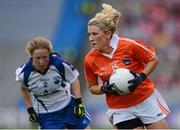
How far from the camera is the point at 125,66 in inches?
261

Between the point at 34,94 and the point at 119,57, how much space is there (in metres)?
1.13

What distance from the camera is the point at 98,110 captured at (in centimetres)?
1552

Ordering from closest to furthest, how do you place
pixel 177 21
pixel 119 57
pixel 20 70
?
pixel 119 57 < pixel 20 70 < pixel 177 21

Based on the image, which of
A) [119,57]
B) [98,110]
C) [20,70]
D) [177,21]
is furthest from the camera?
[177,21]

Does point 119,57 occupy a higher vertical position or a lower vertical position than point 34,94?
higher

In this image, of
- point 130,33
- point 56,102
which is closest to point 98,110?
point 130,33

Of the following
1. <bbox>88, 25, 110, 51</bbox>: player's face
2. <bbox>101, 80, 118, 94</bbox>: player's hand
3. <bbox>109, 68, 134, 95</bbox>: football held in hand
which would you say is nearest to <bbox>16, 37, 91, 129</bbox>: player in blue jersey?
<bbox>88, 25, 110, 51</bbox>: player's face

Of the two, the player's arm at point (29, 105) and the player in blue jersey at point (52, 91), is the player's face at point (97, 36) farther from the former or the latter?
the player's arm at point (29, 105)

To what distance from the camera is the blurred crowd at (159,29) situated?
1658 centimetres

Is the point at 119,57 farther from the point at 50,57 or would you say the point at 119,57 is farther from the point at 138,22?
the point at 138,22

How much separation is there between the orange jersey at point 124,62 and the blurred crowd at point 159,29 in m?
9.65

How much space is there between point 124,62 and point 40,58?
876 millimetres

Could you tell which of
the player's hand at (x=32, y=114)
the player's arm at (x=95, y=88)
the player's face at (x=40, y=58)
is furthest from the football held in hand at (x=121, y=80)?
the player's hand at (x=32, y=114)

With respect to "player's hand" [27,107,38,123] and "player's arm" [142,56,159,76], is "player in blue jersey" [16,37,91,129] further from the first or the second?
"player's arm" [142,56,159,76]
